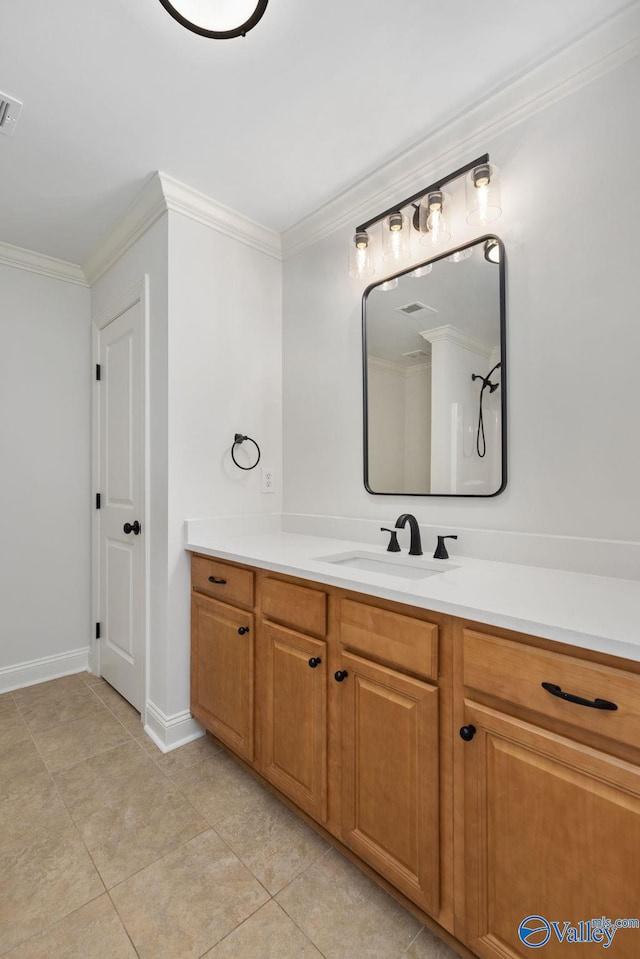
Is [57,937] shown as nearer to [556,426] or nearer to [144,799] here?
[144,799]

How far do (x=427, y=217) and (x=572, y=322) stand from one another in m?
0.71

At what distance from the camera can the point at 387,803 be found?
1238mm

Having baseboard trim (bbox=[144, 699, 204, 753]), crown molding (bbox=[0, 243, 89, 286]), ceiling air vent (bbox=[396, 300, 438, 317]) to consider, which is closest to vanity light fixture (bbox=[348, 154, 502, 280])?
ceiling air vent (bbox=[396, 300, 438, 317])

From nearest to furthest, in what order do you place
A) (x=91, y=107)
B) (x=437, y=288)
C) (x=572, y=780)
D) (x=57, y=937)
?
(x=572, y=780), (x=57, y=937), (x=91, y=107), (x=437, y=288)

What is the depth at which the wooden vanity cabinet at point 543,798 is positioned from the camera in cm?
84

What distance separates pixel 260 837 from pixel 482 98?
263 centimetres

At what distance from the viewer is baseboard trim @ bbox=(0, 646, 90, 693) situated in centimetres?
263

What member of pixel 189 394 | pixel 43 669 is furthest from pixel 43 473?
pixel 189 394

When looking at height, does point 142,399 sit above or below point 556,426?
above

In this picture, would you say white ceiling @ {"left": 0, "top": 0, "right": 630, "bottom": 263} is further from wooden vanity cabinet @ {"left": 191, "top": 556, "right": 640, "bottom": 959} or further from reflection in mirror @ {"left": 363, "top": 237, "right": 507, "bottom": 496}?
wooden vanity cabinet @ {"left": 191, "top": 556, "right": 640, "bottom": 959}

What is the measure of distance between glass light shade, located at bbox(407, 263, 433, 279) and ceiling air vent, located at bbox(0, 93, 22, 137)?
154cm

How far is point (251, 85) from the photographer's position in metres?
1.55

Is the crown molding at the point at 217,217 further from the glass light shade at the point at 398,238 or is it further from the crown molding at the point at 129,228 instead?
the glass light shade at the point at 398,238

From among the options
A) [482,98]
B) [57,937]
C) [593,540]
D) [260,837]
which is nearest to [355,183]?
[482,98]
